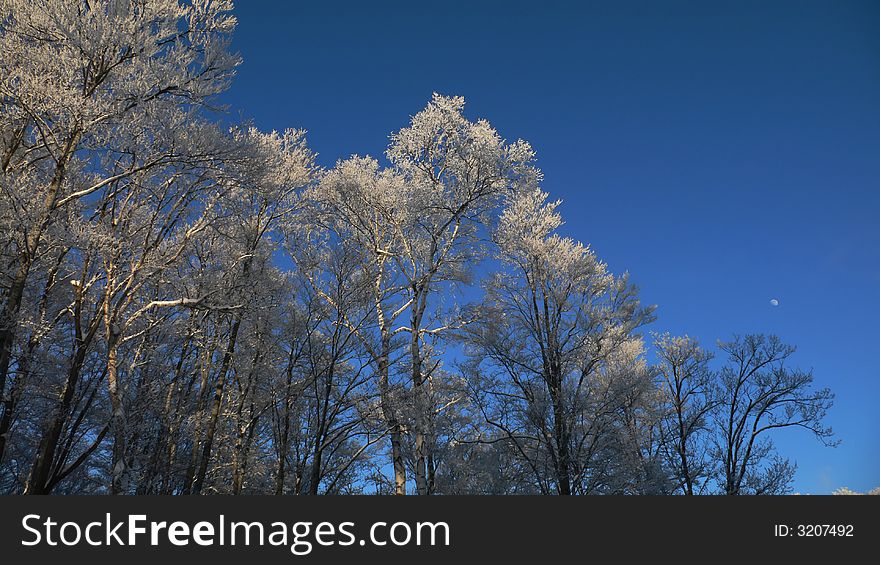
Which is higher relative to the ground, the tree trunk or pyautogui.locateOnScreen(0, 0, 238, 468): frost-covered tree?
pyautogui.locateOnScreen(0, 0, 238, 468): frost-covered tree

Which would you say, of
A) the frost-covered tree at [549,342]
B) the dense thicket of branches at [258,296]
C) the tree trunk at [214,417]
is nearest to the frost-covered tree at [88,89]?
the dense thicket of branches at [258,296]

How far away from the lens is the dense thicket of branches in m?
11.9

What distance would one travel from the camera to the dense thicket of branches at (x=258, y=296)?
11.9 m

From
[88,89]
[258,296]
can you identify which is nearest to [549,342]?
[258,296]

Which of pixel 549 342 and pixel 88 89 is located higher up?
pixel 88 89

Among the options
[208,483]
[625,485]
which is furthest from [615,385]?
[208,483]

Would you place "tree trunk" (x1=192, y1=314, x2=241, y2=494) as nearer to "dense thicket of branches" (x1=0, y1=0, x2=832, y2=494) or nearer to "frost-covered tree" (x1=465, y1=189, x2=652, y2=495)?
"dense thicket of branches" (x1=0, y1=0, x2=832, y2=494)

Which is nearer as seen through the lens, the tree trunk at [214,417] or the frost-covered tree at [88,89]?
the frost-covered tree at [88,89]

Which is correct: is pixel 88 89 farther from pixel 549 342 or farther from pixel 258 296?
pixel 549 342

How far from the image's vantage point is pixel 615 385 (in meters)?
17.2

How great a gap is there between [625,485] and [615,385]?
10.1 ft

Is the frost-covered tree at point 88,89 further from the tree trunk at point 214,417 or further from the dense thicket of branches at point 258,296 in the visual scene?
the tree trunk at point 214,417

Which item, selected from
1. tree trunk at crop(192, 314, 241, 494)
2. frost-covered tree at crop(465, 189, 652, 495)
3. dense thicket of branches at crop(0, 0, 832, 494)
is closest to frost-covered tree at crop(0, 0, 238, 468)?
dense thicket of branches at crop(0, 0, 832, 494)

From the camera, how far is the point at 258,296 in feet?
49.0
